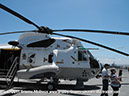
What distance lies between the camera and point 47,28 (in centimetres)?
711

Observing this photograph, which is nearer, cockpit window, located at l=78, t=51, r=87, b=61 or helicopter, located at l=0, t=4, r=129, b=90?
helicopter, located at l=0, t=4, r=129, b=90

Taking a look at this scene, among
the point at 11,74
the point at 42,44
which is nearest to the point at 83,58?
the point at 42,44

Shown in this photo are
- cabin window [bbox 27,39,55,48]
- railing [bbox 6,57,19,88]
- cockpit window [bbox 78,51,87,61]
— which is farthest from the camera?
cabin window [bbox 27,39,55,48]

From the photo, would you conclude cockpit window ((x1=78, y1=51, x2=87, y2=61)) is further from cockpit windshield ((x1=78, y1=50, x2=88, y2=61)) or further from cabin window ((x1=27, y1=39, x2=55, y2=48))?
cabin window ((x1=27, y1=39, x2=55, y2=48))

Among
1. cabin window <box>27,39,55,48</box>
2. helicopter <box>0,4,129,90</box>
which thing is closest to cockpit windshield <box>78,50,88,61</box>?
helicopter <box>0,4,129,90</box>

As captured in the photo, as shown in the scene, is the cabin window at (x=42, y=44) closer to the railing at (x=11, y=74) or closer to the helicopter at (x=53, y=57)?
the helicopter at (x=53, y=57)

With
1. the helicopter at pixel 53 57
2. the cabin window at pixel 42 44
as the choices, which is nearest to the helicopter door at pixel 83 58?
the helicopter at pixel 53 57

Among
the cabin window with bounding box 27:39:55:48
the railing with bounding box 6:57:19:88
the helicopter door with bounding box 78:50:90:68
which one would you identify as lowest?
the railing with bounding box 6:57:19:88

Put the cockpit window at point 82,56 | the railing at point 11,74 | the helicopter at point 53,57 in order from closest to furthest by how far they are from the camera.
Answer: the railing at point 11,74 < the helicopter at point 53,57 < the cockpit window at point 82,56

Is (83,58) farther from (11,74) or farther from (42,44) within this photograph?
(11,74)

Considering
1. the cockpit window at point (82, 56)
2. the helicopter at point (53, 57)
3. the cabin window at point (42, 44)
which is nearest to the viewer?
the helicopter at point (53, 57)

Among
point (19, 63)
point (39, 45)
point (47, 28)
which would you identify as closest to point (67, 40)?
point (39, 45)

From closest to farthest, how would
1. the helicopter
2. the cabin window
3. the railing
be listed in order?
the railing < the helicopter < the cabin window

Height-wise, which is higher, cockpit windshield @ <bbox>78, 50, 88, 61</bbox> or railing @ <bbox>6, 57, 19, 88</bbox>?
cockpit windshield @ <bbox>78, 50, 88, 61</bbox>
